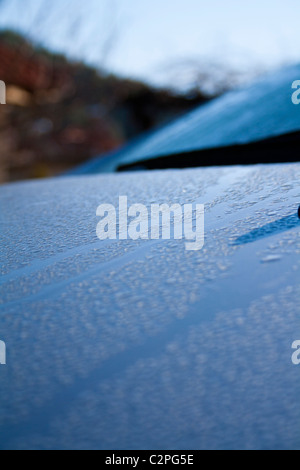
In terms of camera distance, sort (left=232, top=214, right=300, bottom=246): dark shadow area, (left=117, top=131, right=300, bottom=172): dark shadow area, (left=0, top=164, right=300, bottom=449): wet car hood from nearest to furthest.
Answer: (left=0, top=164, right=300, bottom=449): wet car hood
(left=232, top=214, right=300, bottom=246): dark shadow area
(left=117, top=131, right=300, bottom=172): dark shadow area

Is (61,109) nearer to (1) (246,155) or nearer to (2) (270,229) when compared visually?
(1) (246,155)

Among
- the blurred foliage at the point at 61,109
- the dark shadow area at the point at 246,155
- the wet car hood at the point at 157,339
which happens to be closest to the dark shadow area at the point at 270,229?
the wet car hood at the point at 157,339

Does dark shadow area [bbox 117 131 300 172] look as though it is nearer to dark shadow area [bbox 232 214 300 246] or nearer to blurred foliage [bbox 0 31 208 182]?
dark shadow area [bbox 232 214 300 246]

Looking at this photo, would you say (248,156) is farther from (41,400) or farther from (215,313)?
(41,400)

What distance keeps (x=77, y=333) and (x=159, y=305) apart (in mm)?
78

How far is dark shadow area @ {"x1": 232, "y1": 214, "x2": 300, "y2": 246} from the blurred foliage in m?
5.94

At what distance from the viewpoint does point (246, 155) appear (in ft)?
3.96

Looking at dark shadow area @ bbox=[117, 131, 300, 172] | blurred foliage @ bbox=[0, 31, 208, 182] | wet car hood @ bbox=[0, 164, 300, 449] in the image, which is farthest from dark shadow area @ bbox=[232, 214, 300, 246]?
blurred foliage @ bbox=[0, 31, 208, 182]

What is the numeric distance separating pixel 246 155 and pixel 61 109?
618 centimetres

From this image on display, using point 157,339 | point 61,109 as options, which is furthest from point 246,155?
point 61,109

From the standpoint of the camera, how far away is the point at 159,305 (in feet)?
1.39

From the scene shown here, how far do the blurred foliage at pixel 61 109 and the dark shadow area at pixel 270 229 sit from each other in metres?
5.94

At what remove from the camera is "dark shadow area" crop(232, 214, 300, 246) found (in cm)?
54
